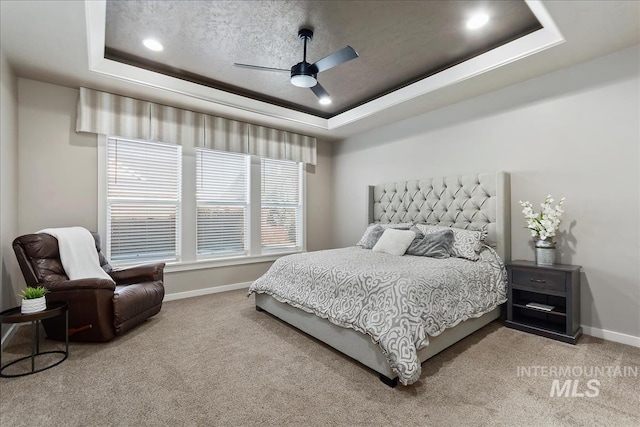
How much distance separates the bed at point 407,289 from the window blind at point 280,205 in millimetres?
1778

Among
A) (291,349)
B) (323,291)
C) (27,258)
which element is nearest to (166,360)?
(291,349)

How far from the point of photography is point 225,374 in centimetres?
214

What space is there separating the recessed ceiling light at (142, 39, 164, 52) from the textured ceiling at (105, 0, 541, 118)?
61mm

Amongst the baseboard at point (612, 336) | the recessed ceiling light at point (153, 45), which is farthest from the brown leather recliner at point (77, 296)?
the baseboard at point (612, 336)

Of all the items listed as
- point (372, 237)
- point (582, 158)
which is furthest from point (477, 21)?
point (372, 237)

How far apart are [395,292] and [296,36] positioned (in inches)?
98.4

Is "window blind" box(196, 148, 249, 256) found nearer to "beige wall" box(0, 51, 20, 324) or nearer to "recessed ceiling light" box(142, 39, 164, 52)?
"recessed ceiling light" box(142, 39, 164, 52)

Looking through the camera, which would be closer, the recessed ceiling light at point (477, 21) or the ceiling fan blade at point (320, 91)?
the recessed ceiling light at point (477, 21)

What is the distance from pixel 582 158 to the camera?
2881mm

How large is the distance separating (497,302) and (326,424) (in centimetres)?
218

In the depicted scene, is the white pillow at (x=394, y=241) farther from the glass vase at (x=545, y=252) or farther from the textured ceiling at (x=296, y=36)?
the textured ceiling at (x=296, y=36)

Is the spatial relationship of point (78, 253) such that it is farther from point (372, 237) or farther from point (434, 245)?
point (434, 245)

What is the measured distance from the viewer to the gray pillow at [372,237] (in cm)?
392

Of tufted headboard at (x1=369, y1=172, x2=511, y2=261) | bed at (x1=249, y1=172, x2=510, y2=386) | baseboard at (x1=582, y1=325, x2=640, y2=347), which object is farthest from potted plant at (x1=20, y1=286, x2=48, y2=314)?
baseboard at (x1=582, y1=325, x2=640, y2=347)
